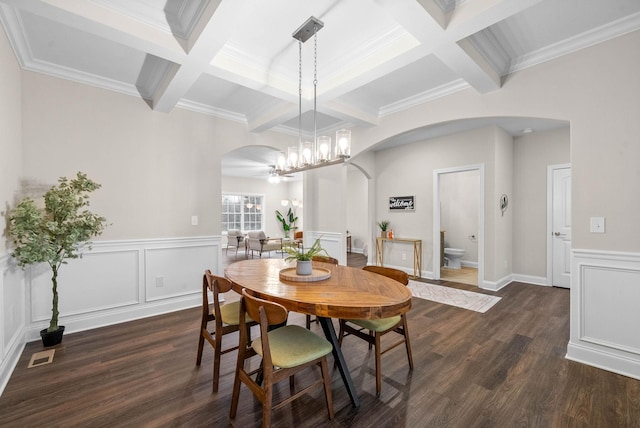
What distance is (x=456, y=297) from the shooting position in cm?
415

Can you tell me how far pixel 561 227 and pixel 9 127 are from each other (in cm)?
695

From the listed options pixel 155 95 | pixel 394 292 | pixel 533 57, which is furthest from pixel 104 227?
pixel 533 57

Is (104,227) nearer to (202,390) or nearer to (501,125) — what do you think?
(202,390)

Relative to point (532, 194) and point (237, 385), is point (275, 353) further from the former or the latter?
point (532, 194)

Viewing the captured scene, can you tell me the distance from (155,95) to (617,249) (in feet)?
15.4

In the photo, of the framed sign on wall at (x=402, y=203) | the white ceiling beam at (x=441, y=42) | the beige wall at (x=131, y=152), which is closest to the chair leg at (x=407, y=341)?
the white ceiling beam at (x=441, y=42)

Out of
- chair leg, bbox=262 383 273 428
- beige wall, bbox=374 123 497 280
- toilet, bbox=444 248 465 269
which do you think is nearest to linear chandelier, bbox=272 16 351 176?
chair leg, bbox=262 383 273 428

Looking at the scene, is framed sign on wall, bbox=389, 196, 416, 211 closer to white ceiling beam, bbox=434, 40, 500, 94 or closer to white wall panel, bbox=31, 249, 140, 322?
white ceiling beam, bbox=434, 40, 500, 94

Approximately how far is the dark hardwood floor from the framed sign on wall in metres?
2.96

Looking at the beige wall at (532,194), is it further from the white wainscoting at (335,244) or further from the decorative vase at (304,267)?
the decorative vase at (304,267)

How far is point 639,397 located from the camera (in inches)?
76.1

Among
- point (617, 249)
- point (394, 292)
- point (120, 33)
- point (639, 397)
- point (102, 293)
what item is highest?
point (120, 33)

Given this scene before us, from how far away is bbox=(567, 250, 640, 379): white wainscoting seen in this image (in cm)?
217

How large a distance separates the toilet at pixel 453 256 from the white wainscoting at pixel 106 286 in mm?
4813
